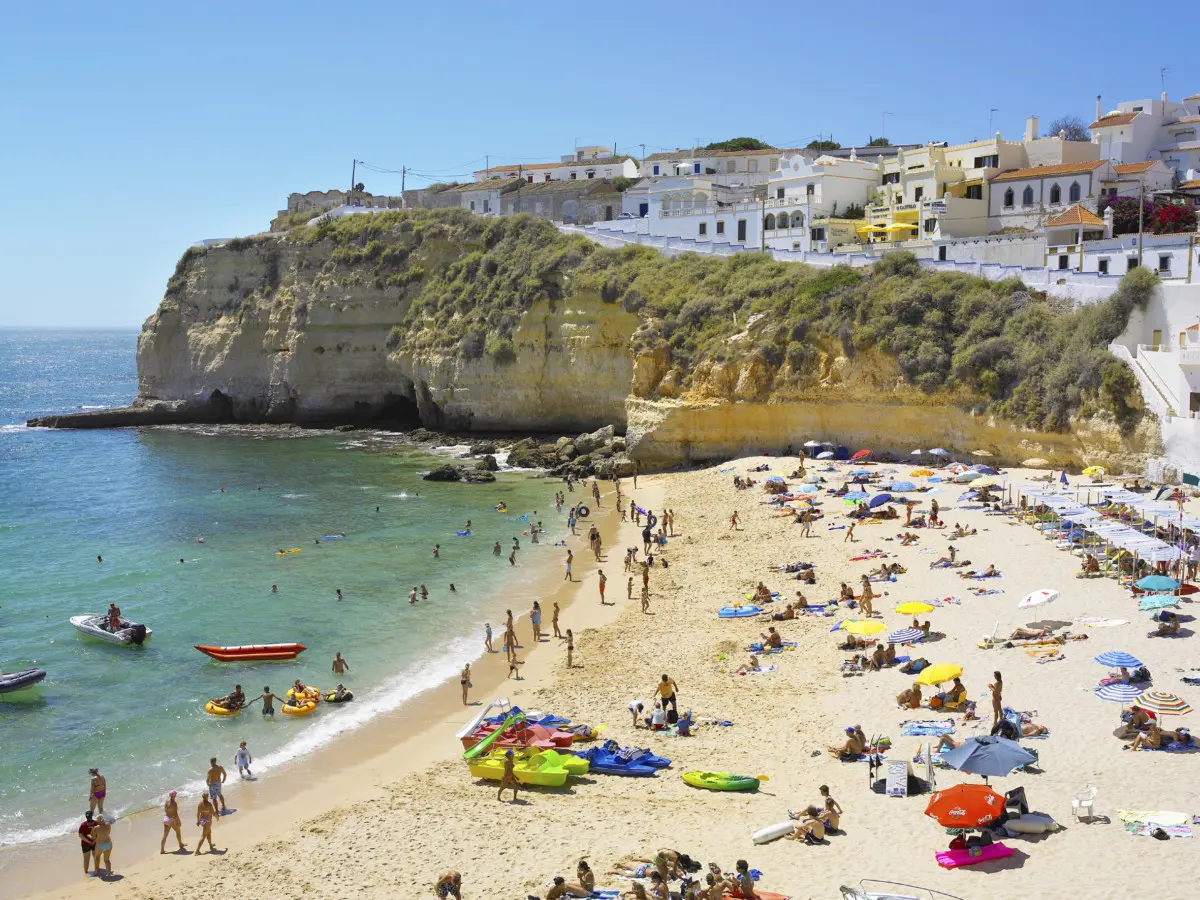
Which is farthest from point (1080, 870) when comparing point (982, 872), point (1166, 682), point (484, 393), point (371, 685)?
point (484, 393)

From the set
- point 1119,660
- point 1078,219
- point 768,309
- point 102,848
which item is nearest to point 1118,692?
point 1119,660

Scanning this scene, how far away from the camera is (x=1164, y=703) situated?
14305 millimetres

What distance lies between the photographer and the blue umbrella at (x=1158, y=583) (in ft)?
61.8

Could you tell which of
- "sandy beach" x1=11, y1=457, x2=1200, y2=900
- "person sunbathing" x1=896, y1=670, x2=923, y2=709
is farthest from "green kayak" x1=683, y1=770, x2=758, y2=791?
"person sunbathing" x1=896, y1=670, x2=923, y2=709

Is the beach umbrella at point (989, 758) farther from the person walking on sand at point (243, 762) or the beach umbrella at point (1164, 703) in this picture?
the person walking on sand at point (243, 762)

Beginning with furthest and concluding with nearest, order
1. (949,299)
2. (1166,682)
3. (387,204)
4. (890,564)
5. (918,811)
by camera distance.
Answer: (387,204), (949,299), (890,564), (1166,682), (918,811)

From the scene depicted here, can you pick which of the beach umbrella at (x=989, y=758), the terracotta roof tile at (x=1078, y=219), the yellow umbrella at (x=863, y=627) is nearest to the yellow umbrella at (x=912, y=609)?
the yellow umbrella at (x=863, y=627)

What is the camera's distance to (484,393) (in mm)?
51188

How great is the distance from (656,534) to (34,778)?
1787 centimetres

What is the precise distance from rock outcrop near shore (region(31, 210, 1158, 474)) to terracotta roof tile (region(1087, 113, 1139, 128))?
1599 centimetres

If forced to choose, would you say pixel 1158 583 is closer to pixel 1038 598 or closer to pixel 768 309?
pixel 1038 598

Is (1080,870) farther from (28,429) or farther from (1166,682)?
(28,429)

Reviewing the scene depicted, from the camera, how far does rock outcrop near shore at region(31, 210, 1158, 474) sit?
116 feet

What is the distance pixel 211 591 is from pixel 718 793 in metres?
17.5
